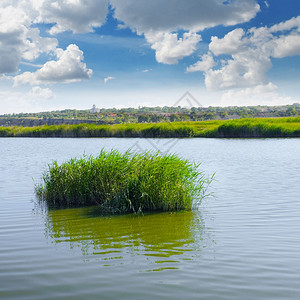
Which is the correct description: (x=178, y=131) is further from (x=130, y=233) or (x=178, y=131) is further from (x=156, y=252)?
(x=156, y=252)

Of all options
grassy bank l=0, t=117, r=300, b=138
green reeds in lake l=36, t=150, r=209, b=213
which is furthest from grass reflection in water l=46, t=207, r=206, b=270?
grassy bank l=0, t=117, r=300, b=138

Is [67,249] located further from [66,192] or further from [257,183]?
[257,183]

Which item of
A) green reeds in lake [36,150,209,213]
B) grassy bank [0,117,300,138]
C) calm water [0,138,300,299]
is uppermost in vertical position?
grassy bank [0,117,300,138]

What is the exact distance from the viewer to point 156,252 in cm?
769

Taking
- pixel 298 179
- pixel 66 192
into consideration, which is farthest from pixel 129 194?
pixel 298 179

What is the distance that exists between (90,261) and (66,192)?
6617 mm

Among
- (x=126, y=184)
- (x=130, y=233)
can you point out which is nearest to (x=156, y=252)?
(x=130, y=233)

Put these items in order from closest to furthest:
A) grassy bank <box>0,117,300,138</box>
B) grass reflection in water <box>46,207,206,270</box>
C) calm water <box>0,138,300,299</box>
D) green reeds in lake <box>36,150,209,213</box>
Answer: calm water <box>0,138,300,299</box> < grass reflection in water <box>46,207,206,270</box> < green reeds in lake <box>36,150,209,213</box> < grassy bank <box>0,117,300,138</box>

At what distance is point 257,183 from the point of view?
1789cm

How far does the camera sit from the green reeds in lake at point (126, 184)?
11891 millimetres

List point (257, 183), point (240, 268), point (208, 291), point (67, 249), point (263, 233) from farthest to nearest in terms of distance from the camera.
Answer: point (257, 183) < point (263, 233) < point (67, 249) < point (240, 268) < point (208, 291)

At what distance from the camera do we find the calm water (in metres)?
5.80

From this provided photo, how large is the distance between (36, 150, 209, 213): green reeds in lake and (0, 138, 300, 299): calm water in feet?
2.01

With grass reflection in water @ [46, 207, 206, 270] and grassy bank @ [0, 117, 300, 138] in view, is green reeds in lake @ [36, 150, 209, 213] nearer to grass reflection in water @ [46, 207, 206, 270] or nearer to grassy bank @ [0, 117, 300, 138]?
grass reflection in water @ [46, 207, 206, 270]
